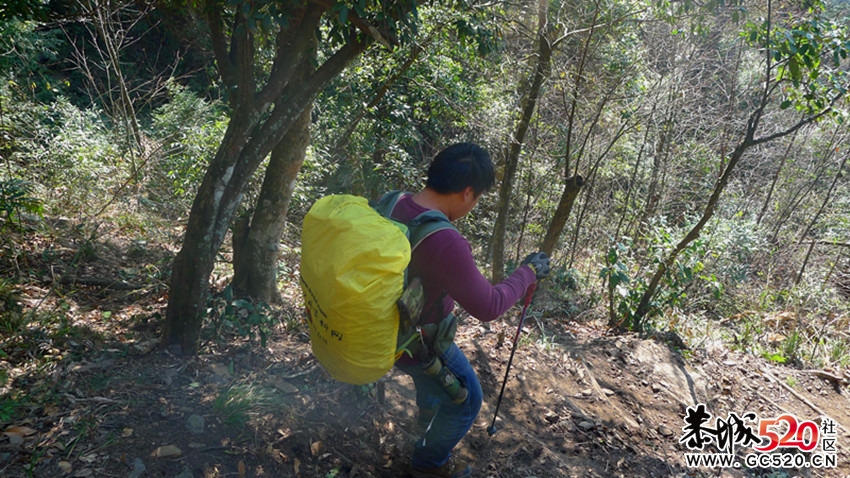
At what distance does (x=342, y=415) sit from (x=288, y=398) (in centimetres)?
35

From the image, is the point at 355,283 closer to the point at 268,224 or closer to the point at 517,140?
the point at 268,224

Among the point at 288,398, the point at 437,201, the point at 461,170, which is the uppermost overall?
the point at 461,170

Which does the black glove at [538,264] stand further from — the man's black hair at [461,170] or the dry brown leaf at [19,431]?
the dry brown leaf at [19,431]

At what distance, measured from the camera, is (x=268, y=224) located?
169 inches

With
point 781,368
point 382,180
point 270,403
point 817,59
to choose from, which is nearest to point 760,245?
point 781,368

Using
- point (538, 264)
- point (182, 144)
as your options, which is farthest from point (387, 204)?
point (182, 144)

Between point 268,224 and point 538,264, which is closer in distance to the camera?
point 538,264

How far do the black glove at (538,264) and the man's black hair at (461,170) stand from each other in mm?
533

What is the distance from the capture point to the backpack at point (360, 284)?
197 centimetres

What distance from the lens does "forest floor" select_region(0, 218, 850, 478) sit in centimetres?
262

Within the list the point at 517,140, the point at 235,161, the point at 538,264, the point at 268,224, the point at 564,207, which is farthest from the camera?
the point at 517,140

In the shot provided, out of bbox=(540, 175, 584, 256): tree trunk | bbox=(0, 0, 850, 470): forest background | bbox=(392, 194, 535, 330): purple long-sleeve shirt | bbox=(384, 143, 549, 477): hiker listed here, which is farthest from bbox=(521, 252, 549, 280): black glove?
bbox=(540, 175, 584, 256): tree trunk

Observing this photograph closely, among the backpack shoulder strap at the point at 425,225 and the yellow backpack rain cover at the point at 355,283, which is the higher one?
the backpack shoulder strap at the point at 425,225

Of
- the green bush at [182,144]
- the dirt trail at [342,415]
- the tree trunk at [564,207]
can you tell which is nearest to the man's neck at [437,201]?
the dirt trail at [342,415]
